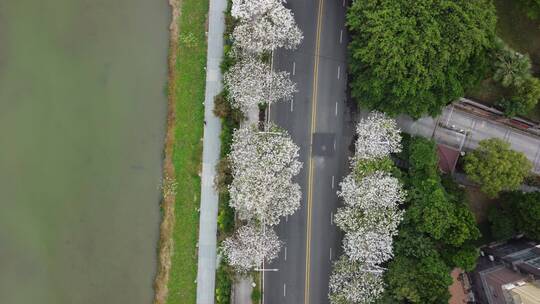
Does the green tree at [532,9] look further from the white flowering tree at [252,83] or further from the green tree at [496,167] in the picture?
the white flowering tree at [252,83]

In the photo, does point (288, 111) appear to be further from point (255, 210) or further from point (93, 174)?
point (93, 174)

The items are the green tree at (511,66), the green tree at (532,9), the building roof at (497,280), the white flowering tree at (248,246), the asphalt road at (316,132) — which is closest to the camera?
the building roof at (497,280)

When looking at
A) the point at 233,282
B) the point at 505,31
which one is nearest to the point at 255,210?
the point at 233,282

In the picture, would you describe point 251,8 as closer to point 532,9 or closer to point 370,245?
point 370,245

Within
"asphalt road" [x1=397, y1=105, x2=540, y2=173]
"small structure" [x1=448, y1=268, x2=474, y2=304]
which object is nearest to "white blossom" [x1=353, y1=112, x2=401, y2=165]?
"asphalt road" [x1=397, y1=105, x2=540, y2=173]

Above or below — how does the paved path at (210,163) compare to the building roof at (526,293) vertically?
above

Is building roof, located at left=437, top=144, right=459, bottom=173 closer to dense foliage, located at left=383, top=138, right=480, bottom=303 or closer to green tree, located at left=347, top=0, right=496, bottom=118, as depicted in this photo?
dense foliage, located at left=383, top=138, right=480, bottom=303

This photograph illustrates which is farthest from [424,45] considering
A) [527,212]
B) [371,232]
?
[527,212]

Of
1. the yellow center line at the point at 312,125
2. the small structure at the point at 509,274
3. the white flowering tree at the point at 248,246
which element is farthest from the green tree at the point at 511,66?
the white flowering tree at the point at 248,246
